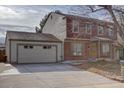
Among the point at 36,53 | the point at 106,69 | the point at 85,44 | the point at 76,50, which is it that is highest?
the point at 85,44

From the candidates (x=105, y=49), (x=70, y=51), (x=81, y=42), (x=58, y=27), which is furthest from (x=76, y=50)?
(x=58, y=27)

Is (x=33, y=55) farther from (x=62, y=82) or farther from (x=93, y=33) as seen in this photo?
(x=62, y=82)

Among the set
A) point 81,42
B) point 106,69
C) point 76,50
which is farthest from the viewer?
point 76,50

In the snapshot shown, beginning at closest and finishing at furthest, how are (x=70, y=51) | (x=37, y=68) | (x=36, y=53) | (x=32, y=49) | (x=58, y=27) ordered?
1. (x=37, y=68)
2. (x=36, y=53)
3. (x=32, y=49)
4. (x=70, y=51)
5. (x=58, y=27)

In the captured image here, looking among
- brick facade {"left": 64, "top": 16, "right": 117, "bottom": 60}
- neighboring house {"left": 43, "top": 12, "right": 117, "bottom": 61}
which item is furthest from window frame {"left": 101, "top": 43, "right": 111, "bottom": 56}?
brick facade {"left": 64, "top": 16, "right": 117, "bottom": 60}

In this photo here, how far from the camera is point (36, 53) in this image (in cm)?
1119

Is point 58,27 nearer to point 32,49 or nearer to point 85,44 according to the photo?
point 85,44

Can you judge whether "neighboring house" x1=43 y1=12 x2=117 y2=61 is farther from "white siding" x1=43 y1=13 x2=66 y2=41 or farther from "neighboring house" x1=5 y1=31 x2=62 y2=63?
"neighboring house" x1=5 y1=31 x2=62 y2=63

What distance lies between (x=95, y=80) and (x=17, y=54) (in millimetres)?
5601

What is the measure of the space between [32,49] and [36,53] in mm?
361

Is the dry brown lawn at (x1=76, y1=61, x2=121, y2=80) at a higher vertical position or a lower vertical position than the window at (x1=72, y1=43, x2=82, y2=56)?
lower

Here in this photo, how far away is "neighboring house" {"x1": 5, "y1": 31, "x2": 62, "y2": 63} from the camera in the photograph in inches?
424

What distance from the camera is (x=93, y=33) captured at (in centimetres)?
1166
